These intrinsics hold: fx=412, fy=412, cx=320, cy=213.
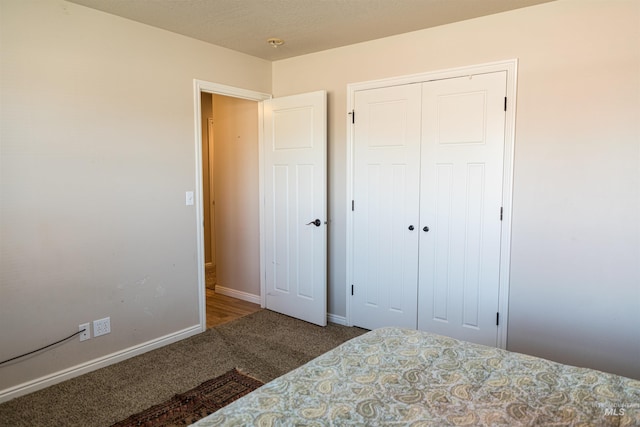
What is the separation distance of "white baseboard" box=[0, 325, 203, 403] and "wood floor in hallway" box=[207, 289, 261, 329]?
0.36 meters

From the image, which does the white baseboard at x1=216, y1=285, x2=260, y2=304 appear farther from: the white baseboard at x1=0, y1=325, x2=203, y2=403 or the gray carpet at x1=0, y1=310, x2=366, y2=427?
the white baseboard at x1=0, y1=325, x2=203, y2=403

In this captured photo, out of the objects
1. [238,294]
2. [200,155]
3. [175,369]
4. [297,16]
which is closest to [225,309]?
[238,294]

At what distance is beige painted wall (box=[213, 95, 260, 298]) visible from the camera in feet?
13.8

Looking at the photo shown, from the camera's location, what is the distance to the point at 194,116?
336 cm

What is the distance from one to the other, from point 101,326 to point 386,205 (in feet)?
7.56

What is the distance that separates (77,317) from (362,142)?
8.12 feet

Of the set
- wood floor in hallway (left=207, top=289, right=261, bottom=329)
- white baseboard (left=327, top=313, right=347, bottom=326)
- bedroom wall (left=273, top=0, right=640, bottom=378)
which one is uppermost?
bedroom wall (left=273, top=0, right=640, bottom=378)

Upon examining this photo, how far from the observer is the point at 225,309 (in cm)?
418

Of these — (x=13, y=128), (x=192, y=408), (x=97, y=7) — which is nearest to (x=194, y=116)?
(x=97, y=7)

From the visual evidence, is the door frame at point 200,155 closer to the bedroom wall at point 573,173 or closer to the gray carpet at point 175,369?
the gray carpet at point 175,369

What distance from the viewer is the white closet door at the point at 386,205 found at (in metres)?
3.25

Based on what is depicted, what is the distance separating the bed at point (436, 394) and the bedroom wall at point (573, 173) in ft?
4.24

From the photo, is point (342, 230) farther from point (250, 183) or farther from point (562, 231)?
point (562, 231)

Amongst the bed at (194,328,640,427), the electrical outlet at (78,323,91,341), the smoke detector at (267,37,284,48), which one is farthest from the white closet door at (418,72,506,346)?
the electrical outlet at (78,323,91,341)
